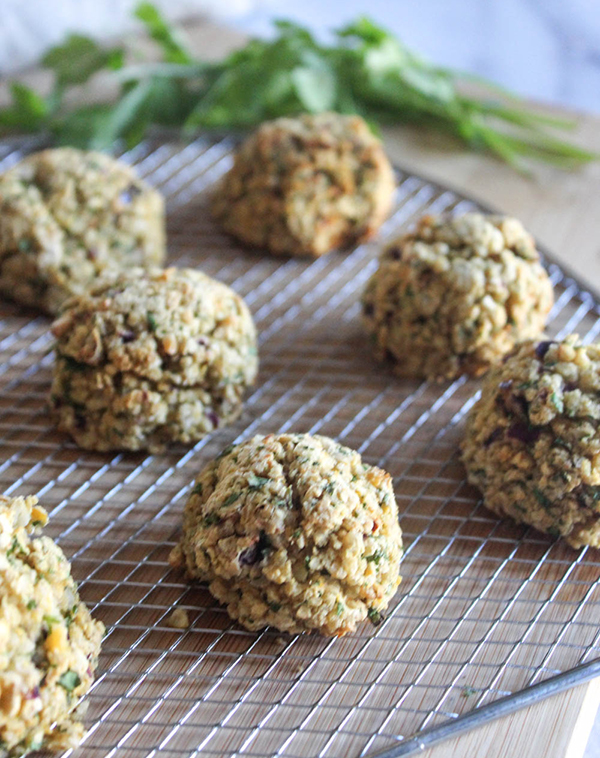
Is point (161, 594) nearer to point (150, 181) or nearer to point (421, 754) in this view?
point (421, 754)

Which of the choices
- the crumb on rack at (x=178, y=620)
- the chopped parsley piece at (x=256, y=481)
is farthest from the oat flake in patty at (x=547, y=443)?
the crumb on rack at (x=178, y=620)

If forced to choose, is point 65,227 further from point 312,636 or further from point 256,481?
point 312,636

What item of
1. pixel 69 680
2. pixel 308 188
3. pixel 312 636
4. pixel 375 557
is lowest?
pixel 312 636

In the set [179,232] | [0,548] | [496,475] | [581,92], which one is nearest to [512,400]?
[496,475]

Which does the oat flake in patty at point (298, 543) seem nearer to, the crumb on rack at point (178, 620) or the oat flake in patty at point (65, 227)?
the crumb on rack at point (178, 620)

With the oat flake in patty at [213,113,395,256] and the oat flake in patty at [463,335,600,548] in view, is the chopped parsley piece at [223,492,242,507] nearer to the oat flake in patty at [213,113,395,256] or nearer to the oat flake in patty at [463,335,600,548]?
the oat flake in patty at [463,335,600,548]

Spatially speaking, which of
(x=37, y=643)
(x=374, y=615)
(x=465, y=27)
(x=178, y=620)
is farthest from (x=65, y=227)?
(x=465, y=27)
